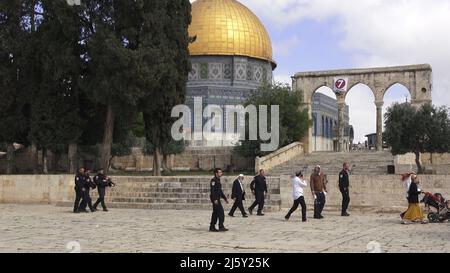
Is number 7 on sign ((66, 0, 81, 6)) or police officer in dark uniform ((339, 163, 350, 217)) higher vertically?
number 7 on sign ((66, 0, 81, 6))

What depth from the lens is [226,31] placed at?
51344 millimetres

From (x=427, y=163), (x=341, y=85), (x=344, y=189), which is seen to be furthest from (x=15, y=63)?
(x=427, y=163)

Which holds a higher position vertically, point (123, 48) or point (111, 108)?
point (123, 48)

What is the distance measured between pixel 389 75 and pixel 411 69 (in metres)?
1.35

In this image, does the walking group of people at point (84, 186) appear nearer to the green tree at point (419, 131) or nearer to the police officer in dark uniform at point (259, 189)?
the police officer in dark uniform at point (259, 189)

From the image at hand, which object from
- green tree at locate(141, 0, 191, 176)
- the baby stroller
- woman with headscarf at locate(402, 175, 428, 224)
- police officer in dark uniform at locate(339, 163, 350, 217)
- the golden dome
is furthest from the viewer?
the golden dome

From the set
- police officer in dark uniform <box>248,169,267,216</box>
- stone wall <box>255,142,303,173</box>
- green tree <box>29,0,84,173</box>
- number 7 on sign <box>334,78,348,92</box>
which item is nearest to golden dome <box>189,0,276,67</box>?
number 7 on sign <box>334,78,348,92</box>

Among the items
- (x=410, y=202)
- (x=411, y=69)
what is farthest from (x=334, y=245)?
(x=411, y=69)

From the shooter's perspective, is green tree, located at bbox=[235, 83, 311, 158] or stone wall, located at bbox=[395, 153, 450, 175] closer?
stone wall, located at bbox=[395, 153, 450, 175]

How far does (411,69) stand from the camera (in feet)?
113

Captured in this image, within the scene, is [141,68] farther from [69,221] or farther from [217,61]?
[217,61]

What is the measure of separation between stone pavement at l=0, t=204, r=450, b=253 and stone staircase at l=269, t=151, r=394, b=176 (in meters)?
13.5

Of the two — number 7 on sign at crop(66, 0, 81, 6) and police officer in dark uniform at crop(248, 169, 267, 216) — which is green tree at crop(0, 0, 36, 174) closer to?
number 7 on sign at crop(66, 0, 81, 6)

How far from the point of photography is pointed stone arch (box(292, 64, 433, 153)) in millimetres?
34125
